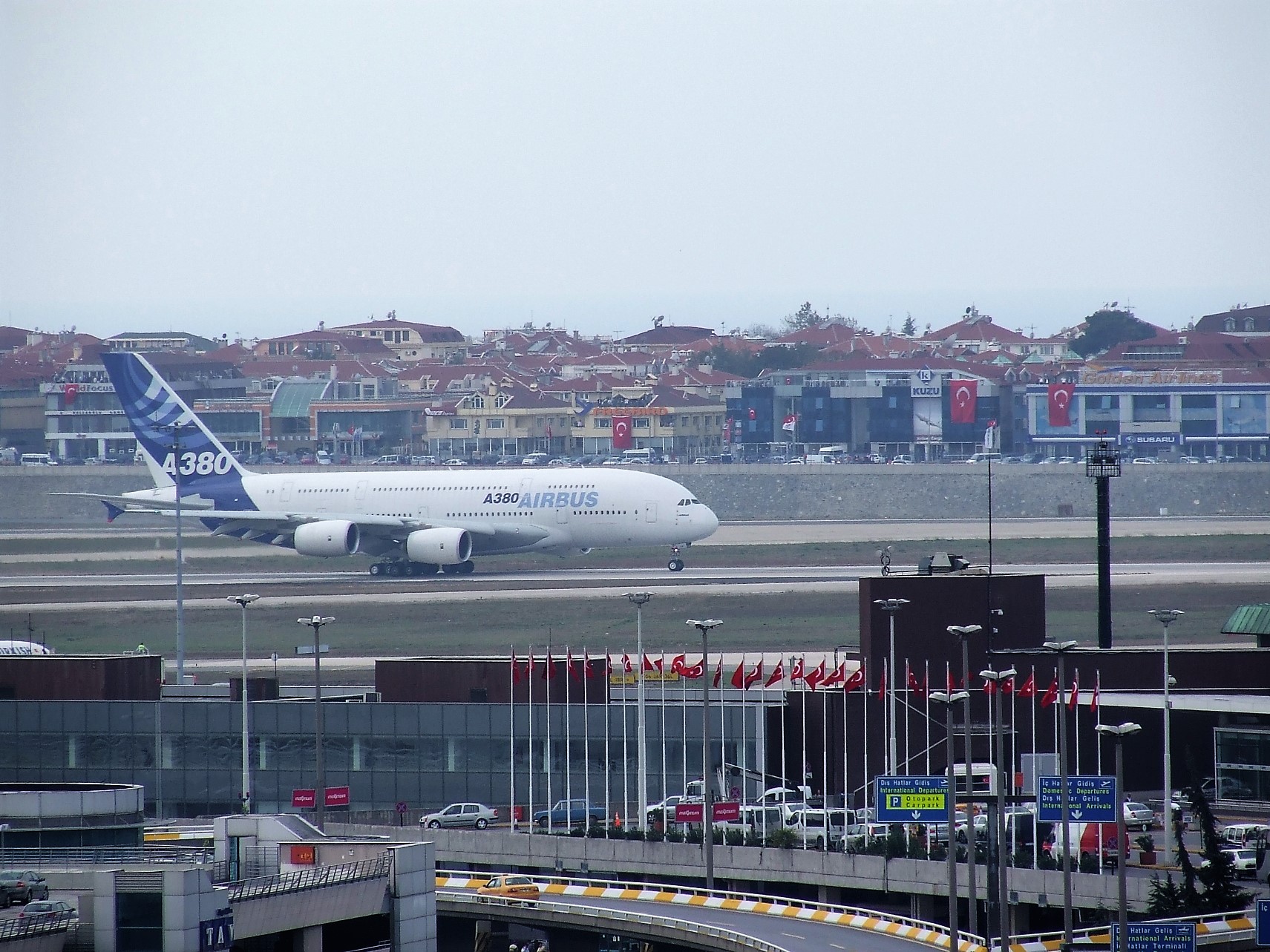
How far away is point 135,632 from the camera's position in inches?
3142

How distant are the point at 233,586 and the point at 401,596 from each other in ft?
45.3

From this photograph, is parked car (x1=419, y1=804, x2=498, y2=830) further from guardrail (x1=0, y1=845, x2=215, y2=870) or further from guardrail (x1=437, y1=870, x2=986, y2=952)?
guardrail (x1=0, y1=845, x2=215, y2=870)

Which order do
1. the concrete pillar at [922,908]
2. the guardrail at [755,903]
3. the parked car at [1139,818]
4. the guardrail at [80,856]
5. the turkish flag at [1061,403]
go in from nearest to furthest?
the guardrail at [80,856], the guardrail at [755,903], the concrete pillar at [922,908], the parked car at [1139,818], the turkish flag at [1061,403]

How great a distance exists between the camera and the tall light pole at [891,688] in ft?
158

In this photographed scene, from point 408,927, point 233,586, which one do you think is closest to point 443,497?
point 233,586

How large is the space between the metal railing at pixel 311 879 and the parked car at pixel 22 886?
9.78 feet

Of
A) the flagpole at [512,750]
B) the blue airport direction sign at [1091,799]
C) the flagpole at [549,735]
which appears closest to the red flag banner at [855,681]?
the flagpole at [549,735]

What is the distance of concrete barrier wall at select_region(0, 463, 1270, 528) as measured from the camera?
136750 mm

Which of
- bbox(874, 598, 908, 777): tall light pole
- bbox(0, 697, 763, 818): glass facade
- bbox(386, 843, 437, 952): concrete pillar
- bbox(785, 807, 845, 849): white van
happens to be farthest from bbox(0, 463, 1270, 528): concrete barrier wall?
bbox(386, 843, 437, 952): concrete pillar

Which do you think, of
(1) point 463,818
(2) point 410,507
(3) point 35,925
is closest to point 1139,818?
(1) point 463,818

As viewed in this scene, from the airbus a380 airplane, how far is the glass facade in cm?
3671

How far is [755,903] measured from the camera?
131 ft

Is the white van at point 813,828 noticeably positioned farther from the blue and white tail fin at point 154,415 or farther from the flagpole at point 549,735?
the blue and white tail fin at point 154,415

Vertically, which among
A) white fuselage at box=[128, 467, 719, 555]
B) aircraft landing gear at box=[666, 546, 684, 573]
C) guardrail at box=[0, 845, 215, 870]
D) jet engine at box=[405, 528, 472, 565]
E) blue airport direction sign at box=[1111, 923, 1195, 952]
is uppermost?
white fuselage at box=[128, 467, 719, 555]
